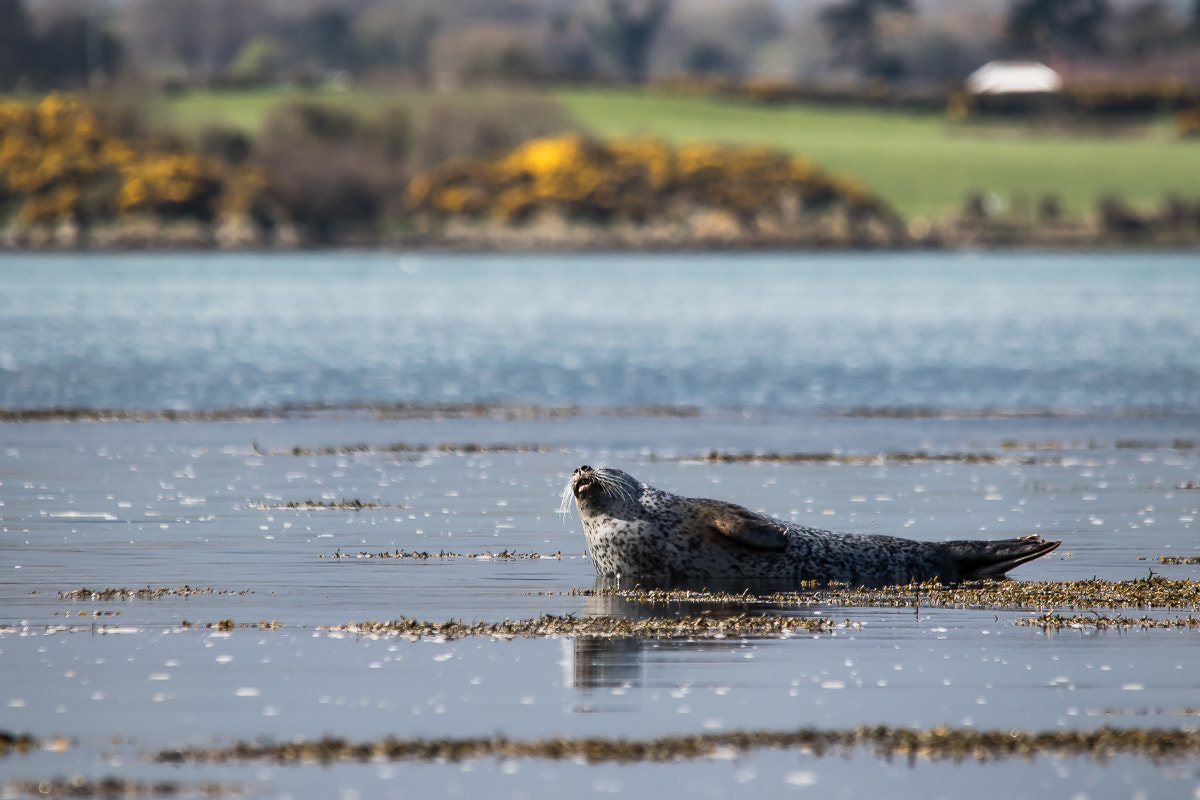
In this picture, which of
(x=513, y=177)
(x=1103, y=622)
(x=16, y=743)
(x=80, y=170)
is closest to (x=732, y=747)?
(x=16, y=743)

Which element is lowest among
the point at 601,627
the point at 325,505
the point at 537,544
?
the point at 601,627

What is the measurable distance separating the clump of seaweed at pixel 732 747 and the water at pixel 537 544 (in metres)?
0.12

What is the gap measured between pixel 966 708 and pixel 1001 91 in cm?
19135

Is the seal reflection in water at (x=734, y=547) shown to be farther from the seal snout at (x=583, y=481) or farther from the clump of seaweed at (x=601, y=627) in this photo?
the clump of seaweed at (x=601, y=627)

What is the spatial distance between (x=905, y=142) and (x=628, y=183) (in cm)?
3569

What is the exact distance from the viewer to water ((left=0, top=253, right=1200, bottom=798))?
28.6 feet

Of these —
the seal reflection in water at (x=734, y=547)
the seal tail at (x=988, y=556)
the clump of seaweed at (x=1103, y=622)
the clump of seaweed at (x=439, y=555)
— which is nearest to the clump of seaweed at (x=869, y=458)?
the clump of seaweed at (x=439, y=555)

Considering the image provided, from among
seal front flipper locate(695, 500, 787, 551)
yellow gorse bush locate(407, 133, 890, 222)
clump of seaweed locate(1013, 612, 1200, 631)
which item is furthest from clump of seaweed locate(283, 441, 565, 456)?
yellow gorse bush locate(407, 133, 890, 222)

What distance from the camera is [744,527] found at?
43.9 feet

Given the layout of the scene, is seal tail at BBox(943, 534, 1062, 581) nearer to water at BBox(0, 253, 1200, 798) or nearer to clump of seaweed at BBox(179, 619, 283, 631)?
water at BBox(0, 253, 1200, 798)

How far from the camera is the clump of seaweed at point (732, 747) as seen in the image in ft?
27.2

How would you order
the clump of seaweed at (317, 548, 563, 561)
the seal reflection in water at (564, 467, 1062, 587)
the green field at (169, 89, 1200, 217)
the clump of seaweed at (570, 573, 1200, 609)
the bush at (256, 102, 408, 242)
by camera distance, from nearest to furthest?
1. the clump of seaweed at (570, 573, 1200, 609)
2. the seal reflection in water at (564, 467, 1062, 587)
3. the clump of seaweed at (317, 548, 563, 561)
4. the bush at (256, 102, 408, 242)
5. the green field at (169, 89, 1200, 217)

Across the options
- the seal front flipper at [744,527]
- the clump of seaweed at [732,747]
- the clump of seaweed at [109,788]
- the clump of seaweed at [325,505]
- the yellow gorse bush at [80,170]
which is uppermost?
the yellow gorse bush at [80,170]

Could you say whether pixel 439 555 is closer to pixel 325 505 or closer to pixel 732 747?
pixel 325 505
